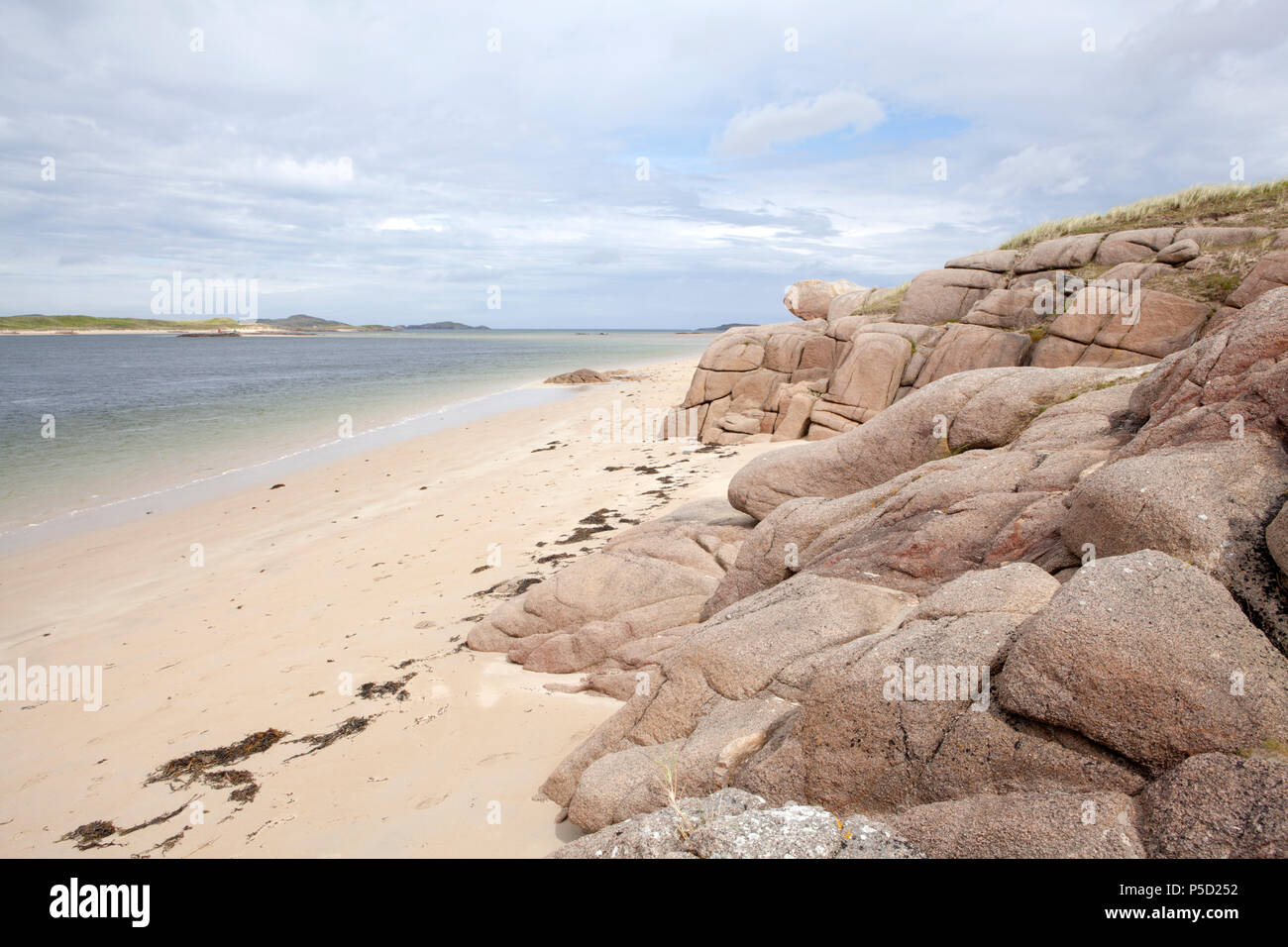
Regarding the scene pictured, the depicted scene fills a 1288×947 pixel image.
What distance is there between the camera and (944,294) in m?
21.2

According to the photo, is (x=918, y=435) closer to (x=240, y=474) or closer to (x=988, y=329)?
(x=988, y=329)

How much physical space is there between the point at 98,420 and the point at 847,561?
35.7 meters

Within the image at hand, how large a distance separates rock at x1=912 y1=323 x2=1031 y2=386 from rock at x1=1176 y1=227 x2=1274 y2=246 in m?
5.25

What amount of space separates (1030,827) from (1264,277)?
14631 mm

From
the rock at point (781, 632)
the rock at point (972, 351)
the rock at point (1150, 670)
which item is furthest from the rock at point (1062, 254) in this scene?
the rock at point (1150, 670)

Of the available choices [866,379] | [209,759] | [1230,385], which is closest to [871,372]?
[866,379]

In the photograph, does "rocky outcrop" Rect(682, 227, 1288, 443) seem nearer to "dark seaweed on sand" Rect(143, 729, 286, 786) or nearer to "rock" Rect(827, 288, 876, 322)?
"rock" Rect(827, 288, 876, 322)

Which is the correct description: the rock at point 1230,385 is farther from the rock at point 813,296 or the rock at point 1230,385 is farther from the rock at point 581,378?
the rock at point 581,378

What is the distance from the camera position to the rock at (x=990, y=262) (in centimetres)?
2097

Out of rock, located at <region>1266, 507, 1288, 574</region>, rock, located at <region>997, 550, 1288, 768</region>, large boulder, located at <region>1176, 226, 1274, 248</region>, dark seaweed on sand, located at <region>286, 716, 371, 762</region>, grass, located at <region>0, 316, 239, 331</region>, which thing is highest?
grass, located at <region>0, 316, 239, 331</region>

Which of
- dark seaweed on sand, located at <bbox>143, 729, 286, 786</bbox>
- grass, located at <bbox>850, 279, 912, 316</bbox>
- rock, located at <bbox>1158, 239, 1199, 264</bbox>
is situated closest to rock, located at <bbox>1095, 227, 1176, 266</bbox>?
rock, located at <bbox>1158, 239, 1199, 264</bbox>

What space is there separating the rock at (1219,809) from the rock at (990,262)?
20753 mm

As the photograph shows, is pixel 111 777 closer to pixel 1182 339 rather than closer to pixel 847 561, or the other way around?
pixel 847 561

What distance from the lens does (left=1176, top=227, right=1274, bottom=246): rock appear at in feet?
55.3
